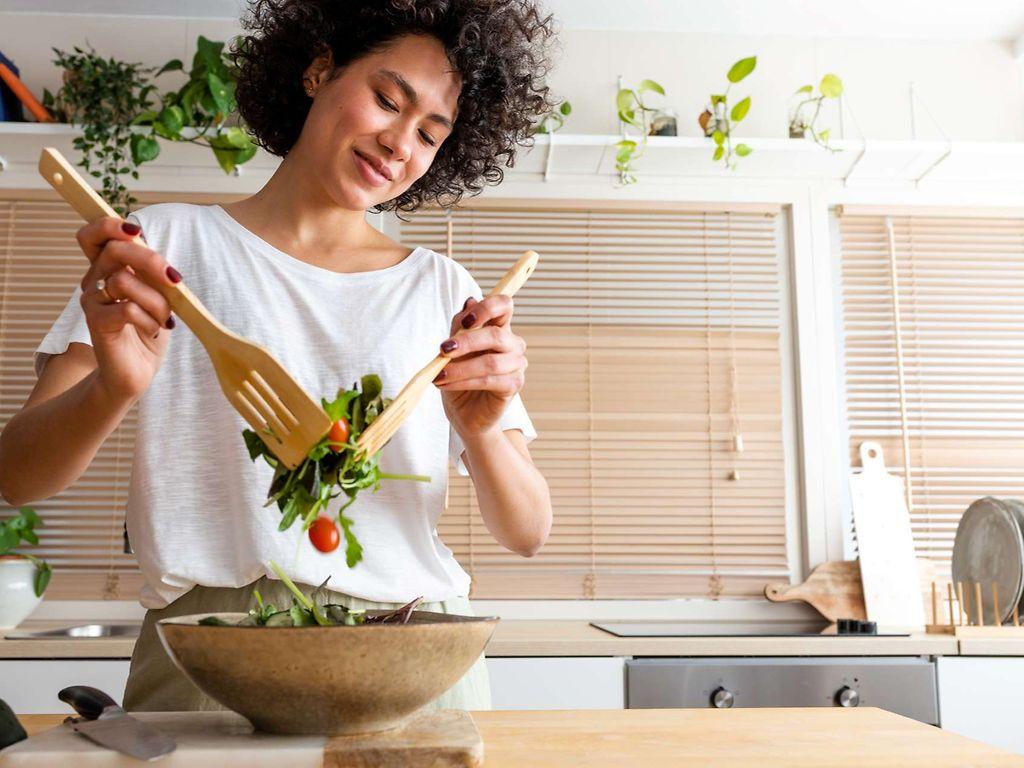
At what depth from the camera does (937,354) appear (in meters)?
2.80

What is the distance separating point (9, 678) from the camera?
198 centimetres

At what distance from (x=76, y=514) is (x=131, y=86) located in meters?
1.13

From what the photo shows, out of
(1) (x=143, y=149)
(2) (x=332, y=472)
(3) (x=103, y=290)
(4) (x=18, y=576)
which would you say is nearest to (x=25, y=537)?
(4) (x=18, y=576)

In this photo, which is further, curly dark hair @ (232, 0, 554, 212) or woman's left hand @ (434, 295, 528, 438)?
curly dark hair @ (232, 0, 554, 212)

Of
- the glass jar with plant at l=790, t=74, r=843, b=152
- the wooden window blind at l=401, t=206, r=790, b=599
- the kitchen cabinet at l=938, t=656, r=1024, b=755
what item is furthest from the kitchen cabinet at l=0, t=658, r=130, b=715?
the glass jar with plant at l=790, t=74, r=843, b=152

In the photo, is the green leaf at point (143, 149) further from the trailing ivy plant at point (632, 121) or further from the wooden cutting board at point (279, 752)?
the wooden cutting board at point (279, 752)

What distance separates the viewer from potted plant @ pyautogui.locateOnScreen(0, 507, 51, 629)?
2.33m

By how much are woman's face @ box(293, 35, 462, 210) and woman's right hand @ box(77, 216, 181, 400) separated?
35 cm

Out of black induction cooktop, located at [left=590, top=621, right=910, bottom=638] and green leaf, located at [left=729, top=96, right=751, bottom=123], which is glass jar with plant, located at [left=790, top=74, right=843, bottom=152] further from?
black induction cooktop, located at [left=590, top=621, right=910, bottom=638]

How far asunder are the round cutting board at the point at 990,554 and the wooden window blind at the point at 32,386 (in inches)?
84.5

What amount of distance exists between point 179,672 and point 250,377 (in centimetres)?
33

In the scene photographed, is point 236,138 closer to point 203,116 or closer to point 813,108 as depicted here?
point 203,116

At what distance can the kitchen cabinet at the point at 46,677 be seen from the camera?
77.9 inches

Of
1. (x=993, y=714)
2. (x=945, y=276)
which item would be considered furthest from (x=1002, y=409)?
(x=993, y=714)
